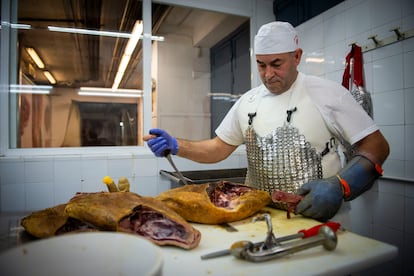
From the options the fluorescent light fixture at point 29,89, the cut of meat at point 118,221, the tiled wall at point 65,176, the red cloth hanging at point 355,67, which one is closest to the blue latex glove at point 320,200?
the cut of meat at point 118,221

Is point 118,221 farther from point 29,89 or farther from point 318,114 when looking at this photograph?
point 29,89

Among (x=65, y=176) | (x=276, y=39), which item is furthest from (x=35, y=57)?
(x=276, y=39)

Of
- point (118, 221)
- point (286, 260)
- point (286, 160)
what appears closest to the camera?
point (286, 260)

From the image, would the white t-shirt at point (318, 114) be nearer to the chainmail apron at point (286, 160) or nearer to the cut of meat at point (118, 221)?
the chainmail apron at point (286, 160)

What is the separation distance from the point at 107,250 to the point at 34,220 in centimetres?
55

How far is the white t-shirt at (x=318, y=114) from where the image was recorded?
1.28 m

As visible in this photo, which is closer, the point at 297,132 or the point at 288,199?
the point at 288,199

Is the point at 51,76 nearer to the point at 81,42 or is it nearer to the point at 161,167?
the point at 81,42

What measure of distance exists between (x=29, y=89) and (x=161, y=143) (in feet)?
5.28

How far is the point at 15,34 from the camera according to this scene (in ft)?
7.38

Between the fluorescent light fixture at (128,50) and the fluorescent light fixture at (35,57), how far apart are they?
2.02 feet

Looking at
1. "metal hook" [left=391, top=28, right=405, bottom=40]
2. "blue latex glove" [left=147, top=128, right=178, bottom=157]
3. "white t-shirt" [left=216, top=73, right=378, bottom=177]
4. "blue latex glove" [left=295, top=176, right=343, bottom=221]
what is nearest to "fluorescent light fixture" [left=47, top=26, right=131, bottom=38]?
"blue latex glove" [left=147, top=128, right=178, bottom=157]

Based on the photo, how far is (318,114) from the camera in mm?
1345

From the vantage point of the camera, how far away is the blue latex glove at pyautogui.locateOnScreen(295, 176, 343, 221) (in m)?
1.04
